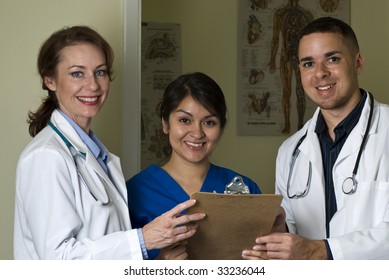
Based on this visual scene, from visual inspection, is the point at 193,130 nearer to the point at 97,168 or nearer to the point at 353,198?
the point at 97,168

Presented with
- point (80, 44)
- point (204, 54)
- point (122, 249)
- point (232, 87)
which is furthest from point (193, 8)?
point (122, 249)

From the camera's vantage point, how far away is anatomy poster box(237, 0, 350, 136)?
3928 millimetres

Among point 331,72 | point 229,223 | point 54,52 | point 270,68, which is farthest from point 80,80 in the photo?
point 270,68

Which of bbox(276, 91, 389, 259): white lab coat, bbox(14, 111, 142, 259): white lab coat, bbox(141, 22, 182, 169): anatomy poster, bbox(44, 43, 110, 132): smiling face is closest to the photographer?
bbox(14, 111, 142, 259): white lab coat

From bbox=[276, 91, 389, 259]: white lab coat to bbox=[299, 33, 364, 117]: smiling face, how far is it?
0.29ft

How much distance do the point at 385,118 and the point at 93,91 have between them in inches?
41.0

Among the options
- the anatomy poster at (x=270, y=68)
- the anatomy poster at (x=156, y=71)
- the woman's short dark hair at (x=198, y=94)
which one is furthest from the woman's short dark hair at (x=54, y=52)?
the anatomy poster at (x=270, y=68)

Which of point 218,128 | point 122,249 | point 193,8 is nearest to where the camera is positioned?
point 122,249

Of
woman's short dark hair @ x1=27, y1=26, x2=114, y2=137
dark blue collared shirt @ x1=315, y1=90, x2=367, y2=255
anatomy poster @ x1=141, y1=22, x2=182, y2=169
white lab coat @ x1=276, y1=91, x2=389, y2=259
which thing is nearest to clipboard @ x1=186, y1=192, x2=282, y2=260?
white lab coat @ x1=276, y1=91, x2=389, y2=259

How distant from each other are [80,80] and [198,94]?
1.38 ft

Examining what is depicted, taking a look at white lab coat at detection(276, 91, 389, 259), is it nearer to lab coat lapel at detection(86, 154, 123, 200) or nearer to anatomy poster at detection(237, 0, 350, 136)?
lab coat lapel at detection(86, 154, 123, 200)

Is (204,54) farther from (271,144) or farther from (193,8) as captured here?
(271,144)

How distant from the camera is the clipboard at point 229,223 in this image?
1657mm

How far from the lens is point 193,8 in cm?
388
